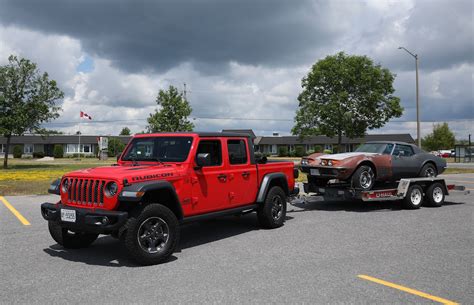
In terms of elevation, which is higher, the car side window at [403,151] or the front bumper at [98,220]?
the car side window at [403,151]

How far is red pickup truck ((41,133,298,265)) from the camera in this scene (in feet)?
18.7

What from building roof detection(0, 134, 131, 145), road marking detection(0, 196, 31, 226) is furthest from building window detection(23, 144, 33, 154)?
road marking detection(0, 196, 31, 226)

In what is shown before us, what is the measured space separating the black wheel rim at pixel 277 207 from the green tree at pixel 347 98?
25.1 metres

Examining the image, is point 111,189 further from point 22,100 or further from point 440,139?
point 440,139

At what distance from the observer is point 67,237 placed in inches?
261

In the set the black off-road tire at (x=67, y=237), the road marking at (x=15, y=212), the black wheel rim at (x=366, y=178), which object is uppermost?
the black wheel rim at (x=366, y=178)

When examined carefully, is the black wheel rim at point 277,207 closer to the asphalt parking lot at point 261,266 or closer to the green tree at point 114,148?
the asphalt parking lot at point 261,266

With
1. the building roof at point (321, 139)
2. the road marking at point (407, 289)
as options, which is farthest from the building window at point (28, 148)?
the road marking at point (407, 289)

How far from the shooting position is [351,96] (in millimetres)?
33469

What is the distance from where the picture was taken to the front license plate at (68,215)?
578 cm

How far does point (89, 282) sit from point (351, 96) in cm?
3111

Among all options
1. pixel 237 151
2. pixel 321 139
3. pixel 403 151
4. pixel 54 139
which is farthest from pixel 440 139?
pixel 237 151

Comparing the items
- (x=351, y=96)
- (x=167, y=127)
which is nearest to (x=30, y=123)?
(x=167, y=127)

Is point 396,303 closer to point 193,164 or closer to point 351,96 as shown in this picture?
point 193,164
